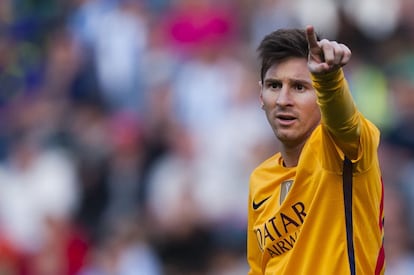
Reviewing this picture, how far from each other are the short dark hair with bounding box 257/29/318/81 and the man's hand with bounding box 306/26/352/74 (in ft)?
1.79

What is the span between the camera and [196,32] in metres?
12.2

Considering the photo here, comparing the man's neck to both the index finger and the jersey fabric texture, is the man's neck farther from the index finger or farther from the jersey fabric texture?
the index finger

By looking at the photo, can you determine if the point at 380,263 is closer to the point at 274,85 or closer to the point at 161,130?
the point at 274,85

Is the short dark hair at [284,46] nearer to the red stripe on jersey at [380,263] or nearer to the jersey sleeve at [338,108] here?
the jersey sleeve at [338,108]

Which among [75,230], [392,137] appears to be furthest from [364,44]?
[75,230]

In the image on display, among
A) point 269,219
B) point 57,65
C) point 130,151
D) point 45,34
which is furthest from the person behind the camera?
point 45,34

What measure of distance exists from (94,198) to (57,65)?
2.38 metres

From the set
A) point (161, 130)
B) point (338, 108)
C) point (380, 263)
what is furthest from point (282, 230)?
point (161, 130)

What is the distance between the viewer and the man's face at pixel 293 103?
5.29 m

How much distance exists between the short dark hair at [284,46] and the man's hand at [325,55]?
1.79 feet

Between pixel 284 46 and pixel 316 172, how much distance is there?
1.98ft

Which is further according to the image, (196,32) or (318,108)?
(196,32)

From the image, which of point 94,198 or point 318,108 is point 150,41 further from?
point 318,108

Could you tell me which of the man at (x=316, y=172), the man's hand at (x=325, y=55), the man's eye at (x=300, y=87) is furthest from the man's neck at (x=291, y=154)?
the man's hand at (x=325, y=55)
